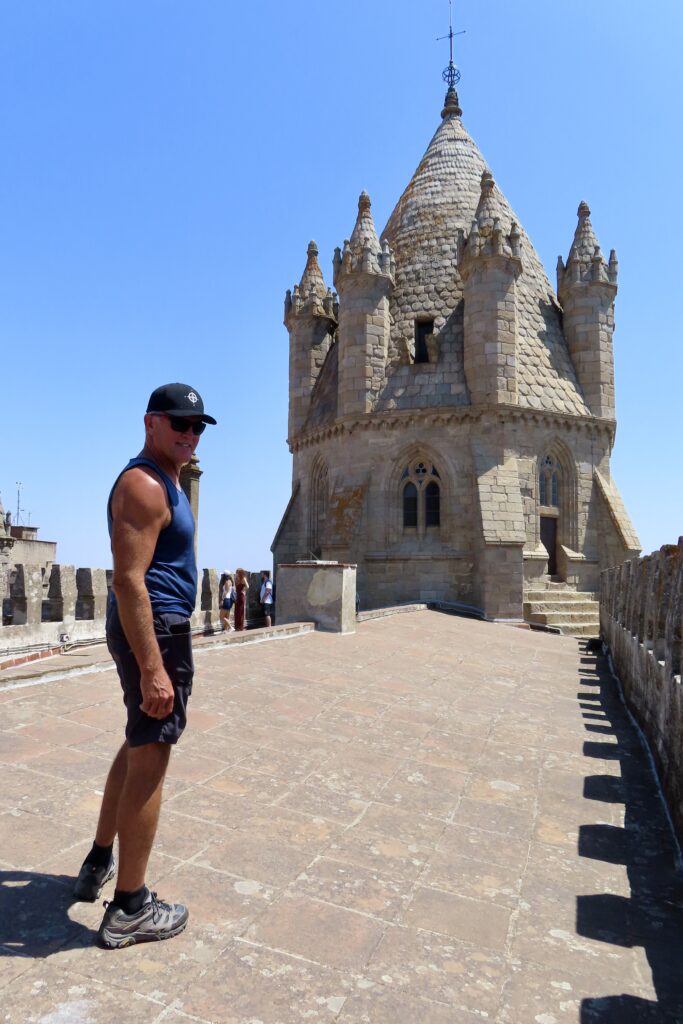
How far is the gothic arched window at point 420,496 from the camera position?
20.3 meters

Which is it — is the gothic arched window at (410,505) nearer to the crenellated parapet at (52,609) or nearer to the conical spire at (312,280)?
the conical spire at (312,280)

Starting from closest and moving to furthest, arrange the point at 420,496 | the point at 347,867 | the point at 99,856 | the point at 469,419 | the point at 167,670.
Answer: the point at 167,670 → the point at 99,856 → the point at 347,867 → the point at 469,419 → the point at 420,496

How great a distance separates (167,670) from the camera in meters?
2.71

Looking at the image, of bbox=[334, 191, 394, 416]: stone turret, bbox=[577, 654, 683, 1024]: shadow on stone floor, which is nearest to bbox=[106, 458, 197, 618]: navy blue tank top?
bbox=[577, 654, 683, 1024]: shadow on stone floor

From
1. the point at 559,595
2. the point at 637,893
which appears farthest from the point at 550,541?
the point at 637,893

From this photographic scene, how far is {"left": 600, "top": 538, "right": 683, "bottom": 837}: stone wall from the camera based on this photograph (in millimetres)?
4605

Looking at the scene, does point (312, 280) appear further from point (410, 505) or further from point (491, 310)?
point (410, 505)

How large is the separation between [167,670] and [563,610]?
1792 cm

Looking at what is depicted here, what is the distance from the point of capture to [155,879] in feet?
9.86

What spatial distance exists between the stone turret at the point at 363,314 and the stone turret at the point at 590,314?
5.91 metres

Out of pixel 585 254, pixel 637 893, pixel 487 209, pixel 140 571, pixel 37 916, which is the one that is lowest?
pixel 637 893

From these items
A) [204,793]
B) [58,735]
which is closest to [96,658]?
[58,735]

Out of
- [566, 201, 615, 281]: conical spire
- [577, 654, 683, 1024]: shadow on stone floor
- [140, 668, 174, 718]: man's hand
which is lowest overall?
[577, 654, 683, 1024]: shadow on stone floor

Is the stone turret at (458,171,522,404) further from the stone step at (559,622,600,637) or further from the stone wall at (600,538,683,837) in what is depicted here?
the stone wall at (600,538,683,837)
